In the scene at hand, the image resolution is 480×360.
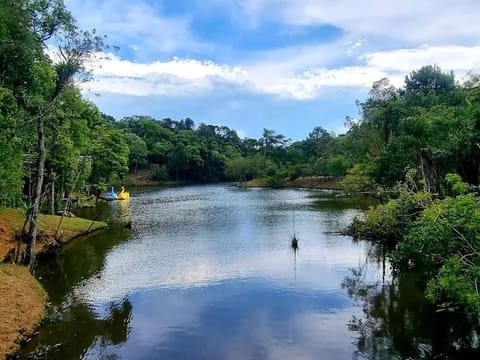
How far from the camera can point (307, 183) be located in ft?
328

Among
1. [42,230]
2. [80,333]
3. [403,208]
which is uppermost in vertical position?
[403,208]

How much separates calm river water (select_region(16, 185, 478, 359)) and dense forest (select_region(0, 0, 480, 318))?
213 cm

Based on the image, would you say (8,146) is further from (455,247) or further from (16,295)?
(455,247)

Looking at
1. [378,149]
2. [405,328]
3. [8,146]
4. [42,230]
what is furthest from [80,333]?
[378,149]

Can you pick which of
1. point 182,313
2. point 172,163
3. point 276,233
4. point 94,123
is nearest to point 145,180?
point 172,163

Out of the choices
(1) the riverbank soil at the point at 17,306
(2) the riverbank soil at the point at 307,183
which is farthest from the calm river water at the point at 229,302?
(2) the riverbank soil at the point at 307,183

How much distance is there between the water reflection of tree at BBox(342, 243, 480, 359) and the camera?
1436 cm

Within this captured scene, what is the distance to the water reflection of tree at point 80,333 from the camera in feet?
47.8

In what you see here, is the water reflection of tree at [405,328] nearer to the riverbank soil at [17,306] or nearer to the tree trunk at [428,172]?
the tree trunk at [428,172]

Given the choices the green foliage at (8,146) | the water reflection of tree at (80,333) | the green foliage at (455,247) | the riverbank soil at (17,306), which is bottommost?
the water reflection of tree at (80,333)

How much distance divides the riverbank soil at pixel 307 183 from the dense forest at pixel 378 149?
32.7 metres

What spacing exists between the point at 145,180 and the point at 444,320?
110087 mm

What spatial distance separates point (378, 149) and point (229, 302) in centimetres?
3110

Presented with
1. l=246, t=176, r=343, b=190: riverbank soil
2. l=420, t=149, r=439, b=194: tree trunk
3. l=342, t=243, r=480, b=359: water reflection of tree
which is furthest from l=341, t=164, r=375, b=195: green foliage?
l=246, t=176, r=343, b=190: riverbank soil
